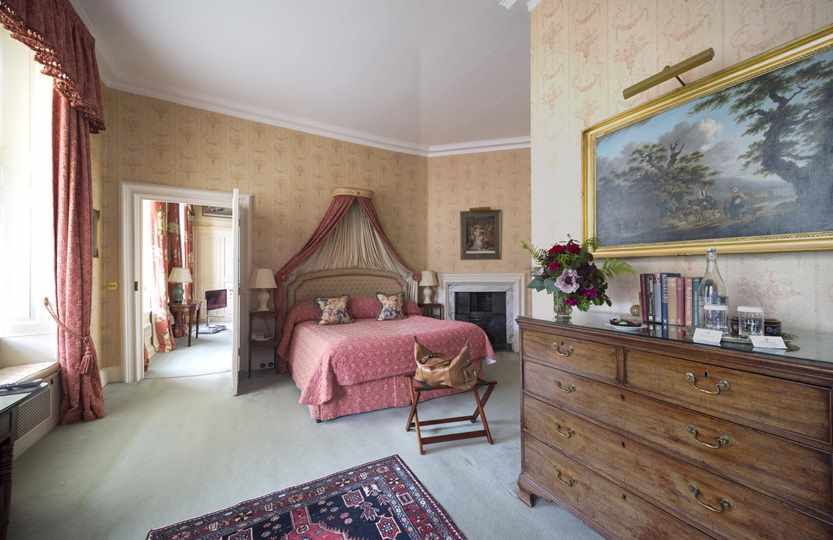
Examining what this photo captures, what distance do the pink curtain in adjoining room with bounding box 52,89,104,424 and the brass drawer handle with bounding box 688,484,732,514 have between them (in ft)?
13.7

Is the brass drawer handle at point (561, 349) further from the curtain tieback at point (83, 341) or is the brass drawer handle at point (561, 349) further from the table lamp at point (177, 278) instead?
the table lamp at point (177, 278)

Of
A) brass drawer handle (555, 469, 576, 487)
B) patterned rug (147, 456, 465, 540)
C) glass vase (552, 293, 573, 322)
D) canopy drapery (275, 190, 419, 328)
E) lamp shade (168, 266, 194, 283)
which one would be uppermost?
canopy drapery (275, 190, 419, 328)

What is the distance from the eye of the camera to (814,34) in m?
1.19

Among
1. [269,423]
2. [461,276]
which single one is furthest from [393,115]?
[269,423]

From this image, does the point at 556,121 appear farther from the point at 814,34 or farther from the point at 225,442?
the point at 225,442

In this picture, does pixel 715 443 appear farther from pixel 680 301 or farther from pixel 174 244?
pixel 174 244

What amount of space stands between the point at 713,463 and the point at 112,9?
4.89 m

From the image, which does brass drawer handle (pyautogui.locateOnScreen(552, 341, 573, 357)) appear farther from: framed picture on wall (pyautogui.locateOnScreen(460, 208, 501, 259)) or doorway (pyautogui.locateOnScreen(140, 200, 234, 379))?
framed picture on wall (pyautogui.locateOnScreen(460, 208, 501, 259))

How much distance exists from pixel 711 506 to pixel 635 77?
6.50ft

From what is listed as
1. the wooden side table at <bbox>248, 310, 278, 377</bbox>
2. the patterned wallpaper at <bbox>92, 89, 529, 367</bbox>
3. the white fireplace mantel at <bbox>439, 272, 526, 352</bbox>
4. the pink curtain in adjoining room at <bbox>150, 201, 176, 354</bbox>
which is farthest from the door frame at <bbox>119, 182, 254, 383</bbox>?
the white fireplace mantel at <bbox>439, 272, 526, 352</bbox>

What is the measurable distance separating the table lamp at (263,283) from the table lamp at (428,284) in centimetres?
226

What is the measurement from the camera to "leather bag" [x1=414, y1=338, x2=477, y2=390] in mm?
2523

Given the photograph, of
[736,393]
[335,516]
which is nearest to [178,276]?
[335,516]

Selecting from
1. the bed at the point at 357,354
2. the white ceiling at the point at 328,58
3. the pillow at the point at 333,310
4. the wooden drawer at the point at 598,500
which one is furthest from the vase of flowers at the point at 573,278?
the pillow at the point at 333,310
